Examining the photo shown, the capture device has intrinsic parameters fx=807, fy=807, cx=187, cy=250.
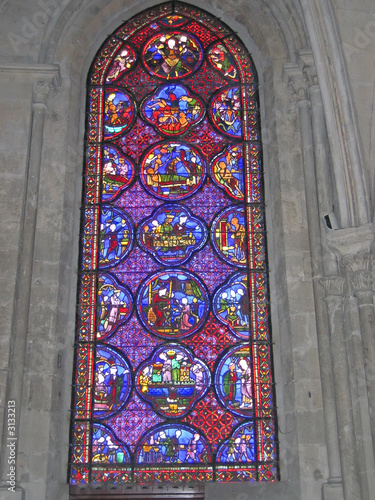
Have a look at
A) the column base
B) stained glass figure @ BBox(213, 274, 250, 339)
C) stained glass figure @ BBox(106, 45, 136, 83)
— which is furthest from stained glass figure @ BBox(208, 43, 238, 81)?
the column base

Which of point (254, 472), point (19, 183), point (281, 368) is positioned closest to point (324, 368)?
point (281, 368)

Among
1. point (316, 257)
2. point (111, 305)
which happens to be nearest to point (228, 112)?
point (316, 257)

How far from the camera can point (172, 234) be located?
9.11 m

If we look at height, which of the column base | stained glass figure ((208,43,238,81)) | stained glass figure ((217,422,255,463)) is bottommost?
the column base

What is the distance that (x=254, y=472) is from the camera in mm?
7926

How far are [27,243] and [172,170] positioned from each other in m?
2.03

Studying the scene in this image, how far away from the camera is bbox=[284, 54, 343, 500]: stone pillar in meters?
7.42

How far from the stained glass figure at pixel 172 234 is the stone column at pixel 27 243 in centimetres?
129

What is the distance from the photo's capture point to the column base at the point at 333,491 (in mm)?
7285

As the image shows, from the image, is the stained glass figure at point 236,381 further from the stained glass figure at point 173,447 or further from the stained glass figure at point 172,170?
the stained glass figure at point 172,170

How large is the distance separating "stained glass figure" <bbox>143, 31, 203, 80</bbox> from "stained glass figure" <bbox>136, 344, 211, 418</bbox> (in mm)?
3658

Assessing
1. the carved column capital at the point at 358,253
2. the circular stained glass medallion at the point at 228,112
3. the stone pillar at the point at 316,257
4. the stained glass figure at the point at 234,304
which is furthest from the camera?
the circular stained glass medallion at the point at 228,112

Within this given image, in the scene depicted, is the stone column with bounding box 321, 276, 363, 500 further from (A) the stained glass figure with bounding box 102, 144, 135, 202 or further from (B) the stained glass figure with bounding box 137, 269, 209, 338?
(A) the stained glass figure with bounding box 102, 144, 135, 202

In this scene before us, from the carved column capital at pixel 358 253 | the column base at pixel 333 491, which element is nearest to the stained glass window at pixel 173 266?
the column base at pixel 333 491
